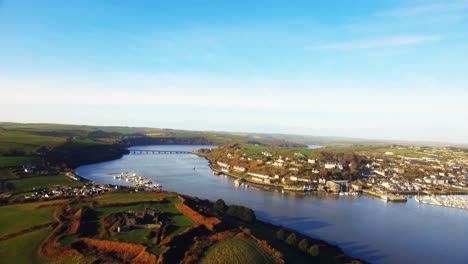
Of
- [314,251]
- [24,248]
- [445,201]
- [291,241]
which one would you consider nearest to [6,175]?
[24,248]

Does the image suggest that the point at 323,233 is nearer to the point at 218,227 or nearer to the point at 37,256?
the point at 218,227

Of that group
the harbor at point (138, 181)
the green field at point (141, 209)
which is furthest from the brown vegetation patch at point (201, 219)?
the harbor at point (138, 181)

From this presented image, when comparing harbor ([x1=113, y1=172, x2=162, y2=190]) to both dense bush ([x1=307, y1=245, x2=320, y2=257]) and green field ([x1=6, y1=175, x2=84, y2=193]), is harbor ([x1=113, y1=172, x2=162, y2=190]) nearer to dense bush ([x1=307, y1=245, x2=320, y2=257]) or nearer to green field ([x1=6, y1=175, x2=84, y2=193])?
green field ([x1=6, y1=175, x2=84, y2=193])

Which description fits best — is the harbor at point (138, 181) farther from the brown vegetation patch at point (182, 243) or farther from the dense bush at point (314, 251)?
the dense bush at point (314, 251)

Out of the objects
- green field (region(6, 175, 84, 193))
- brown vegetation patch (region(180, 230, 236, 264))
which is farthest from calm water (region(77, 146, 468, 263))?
brown vegetation patch (region(180, 230, 236, 264))

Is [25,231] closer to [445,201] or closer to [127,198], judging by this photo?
[127,198]
